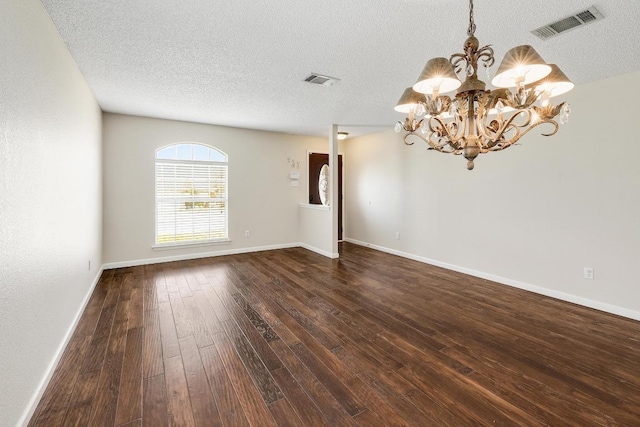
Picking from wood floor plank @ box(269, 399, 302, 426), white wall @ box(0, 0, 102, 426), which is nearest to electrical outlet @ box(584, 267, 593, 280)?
wood floor plank @ box(269, 399, 302, 426)

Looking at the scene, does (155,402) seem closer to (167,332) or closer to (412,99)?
(167,332)

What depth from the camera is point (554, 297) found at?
346 centimetres

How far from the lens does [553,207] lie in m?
3.47

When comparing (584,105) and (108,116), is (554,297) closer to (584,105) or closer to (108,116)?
(584,105)

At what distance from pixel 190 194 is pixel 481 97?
4.87 metres

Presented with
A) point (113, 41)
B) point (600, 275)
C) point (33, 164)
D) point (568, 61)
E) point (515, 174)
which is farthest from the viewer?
point (515, 174)

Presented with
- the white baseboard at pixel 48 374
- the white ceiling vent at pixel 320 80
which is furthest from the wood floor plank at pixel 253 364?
the white ceiling vent at pixel 320 80

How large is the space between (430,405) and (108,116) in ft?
18.3

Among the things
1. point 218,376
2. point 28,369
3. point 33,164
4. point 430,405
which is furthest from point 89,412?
point 430,405

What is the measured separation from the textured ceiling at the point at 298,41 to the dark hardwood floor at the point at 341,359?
8.15 feet

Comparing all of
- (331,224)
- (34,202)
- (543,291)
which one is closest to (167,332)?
(34,202)

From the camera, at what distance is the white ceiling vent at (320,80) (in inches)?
122

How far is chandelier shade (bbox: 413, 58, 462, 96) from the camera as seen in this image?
162cm

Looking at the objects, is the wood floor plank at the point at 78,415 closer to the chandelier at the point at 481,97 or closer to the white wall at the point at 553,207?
the chandelier at the point at 481,97
